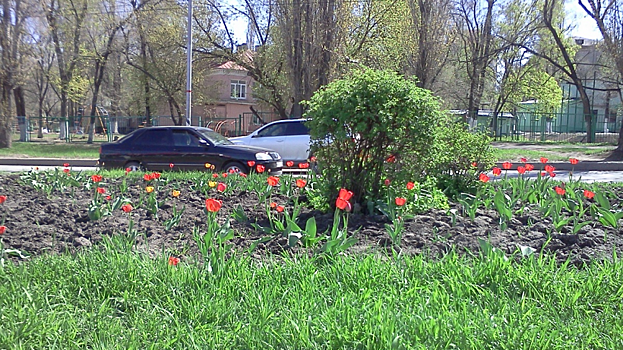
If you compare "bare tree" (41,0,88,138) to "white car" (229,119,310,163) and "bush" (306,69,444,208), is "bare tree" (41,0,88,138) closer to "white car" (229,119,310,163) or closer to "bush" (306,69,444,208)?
"white car" (229,119,310,163)

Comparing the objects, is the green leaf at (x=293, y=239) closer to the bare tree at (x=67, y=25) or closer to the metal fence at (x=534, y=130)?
the bare tree at (x=67, y=25)

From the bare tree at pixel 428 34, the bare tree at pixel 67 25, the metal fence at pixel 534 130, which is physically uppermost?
the bare tree at pixel 67 25

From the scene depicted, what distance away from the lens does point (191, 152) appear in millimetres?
12680

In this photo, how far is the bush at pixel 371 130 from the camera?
5438mm

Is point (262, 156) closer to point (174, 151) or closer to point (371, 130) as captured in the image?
point (174, 151)

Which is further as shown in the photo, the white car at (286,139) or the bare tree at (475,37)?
the bare tree at (475,37)

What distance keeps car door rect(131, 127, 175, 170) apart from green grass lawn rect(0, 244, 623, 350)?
905 cm

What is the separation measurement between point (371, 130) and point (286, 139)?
10.4m

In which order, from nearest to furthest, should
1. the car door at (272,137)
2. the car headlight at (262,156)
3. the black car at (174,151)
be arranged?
the car headlight at (262,156) < the black car at (174,151) < the car door at (272,137)

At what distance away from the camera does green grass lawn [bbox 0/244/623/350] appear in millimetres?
2746

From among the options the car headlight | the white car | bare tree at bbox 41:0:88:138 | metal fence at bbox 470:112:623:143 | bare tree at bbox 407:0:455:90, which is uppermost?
bare tree at bbox 41:0:88:138

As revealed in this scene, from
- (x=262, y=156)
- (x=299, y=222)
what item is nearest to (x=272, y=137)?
(x=262, y=156)

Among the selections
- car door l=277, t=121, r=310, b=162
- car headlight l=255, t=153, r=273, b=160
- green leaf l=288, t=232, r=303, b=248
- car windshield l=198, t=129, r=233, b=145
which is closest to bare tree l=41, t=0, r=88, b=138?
car door l=277, t=121, r=310, b=162

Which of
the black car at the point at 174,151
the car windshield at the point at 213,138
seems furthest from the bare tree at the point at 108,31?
the car windshield at the point at 213,138
